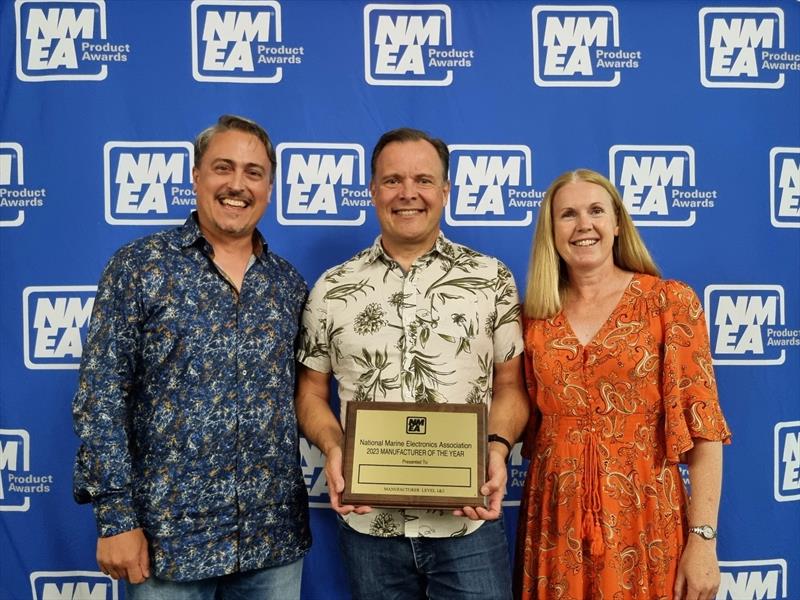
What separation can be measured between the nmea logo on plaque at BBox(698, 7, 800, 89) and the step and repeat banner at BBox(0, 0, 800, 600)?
3 cm

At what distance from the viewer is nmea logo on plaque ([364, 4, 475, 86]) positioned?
1.94 metres

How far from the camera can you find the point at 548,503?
1401mm

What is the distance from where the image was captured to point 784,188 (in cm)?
200

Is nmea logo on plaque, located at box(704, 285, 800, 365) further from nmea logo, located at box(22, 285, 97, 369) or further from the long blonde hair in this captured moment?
nmea logo, located at box(22, 285, 97, 369)

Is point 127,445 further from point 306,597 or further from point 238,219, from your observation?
point 306,597

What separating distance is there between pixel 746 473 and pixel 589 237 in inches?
42.3

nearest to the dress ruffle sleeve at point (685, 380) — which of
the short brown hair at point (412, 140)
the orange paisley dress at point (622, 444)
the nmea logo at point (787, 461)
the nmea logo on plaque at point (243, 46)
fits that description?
the orange paisley dress at point (622, 444)

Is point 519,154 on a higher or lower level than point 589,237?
higher

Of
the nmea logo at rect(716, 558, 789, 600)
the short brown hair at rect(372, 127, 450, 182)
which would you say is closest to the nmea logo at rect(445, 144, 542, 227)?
the short brown hair at rect(372, 127, 450, 182)

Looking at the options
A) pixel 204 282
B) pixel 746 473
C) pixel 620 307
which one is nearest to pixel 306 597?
pixel 204 282

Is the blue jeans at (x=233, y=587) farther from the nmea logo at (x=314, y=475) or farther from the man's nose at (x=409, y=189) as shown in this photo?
the man's nose at (x=409, y=189)

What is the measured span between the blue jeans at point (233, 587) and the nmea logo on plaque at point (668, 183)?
56.8 inches

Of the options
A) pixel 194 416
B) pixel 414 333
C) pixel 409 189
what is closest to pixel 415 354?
pixel 414 333

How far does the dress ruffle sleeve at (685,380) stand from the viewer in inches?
52.8
